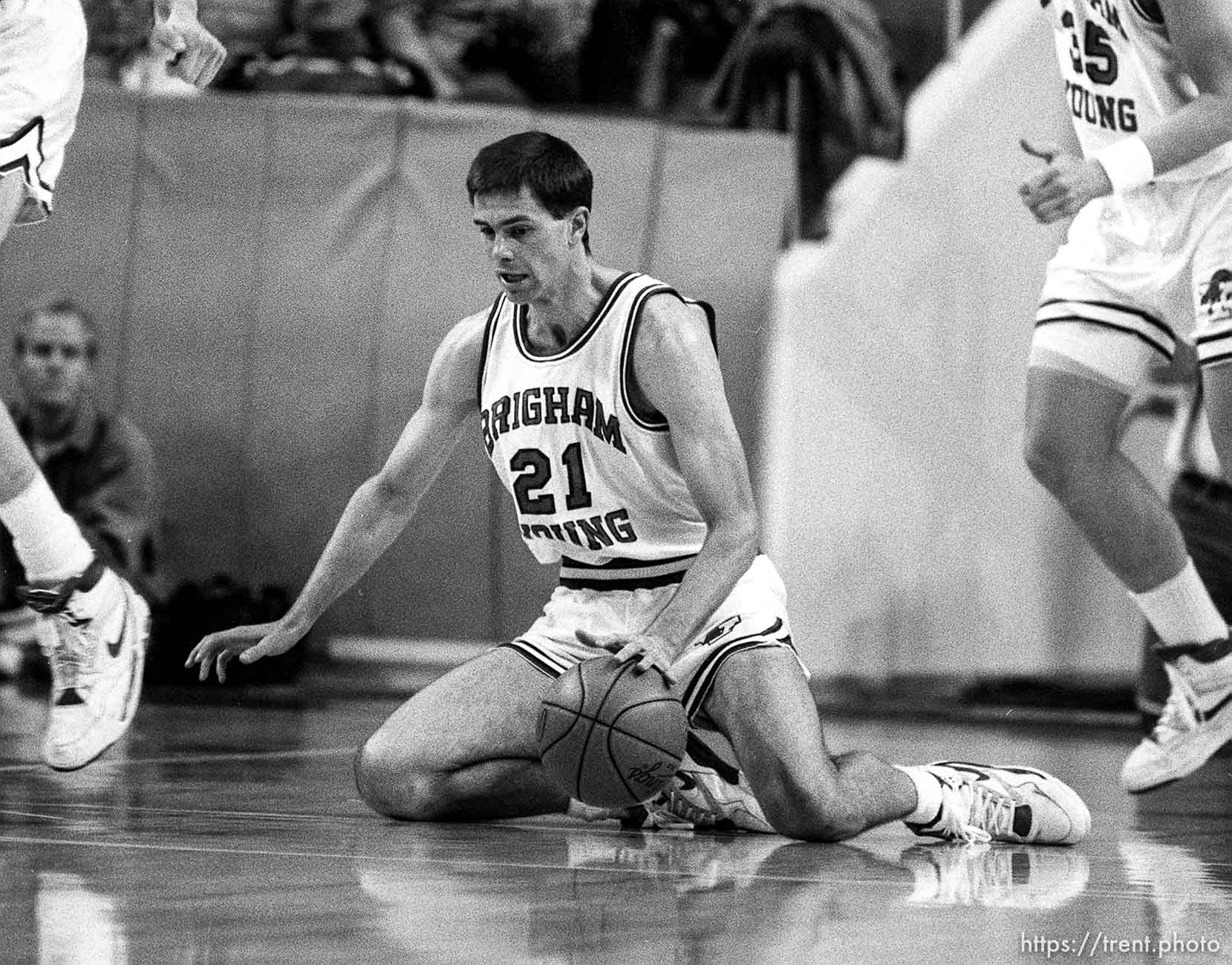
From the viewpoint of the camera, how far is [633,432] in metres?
4.80

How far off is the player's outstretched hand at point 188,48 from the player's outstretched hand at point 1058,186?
1772 mm

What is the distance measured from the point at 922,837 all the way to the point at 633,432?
1.07 meters

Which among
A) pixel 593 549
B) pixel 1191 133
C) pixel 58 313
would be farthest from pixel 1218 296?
pixel 58 313

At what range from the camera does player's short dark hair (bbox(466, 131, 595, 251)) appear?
466cm

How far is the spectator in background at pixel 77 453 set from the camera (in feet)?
30.3

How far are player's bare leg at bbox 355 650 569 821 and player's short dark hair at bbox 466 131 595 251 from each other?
106 centimetres

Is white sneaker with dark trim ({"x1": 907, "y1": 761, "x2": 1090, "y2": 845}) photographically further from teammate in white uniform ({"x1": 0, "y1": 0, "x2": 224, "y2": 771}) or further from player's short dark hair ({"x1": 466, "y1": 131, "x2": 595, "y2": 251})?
teammate in white uniform ({"x1": 0, "y1": 0, "x2": 224, "y2": 771})

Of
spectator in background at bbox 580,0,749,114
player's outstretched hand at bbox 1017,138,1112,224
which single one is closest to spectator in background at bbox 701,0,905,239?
spectator in background at bbox 580,0,749,114

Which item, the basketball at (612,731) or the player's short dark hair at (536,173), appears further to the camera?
the player's short dark hair at (536,173)

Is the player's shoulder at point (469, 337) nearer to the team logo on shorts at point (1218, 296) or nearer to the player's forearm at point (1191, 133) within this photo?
the player's forearm at point (1191, 133)

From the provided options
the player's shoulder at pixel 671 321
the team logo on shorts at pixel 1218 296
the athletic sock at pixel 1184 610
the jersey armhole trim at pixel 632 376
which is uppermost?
the team logo on shorts at pixel 1218 296

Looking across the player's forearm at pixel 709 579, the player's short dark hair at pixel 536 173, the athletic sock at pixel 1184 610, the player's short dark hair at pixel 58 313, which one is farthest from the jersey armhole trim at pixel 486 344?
the player's short dark hair at pixel 58 313

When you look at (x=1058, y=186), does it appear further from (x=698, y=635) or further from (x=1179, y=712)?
(x=1179, y=712)

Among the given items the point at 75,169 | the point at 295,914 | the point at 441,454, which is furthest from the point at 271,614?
the point at 295,914
